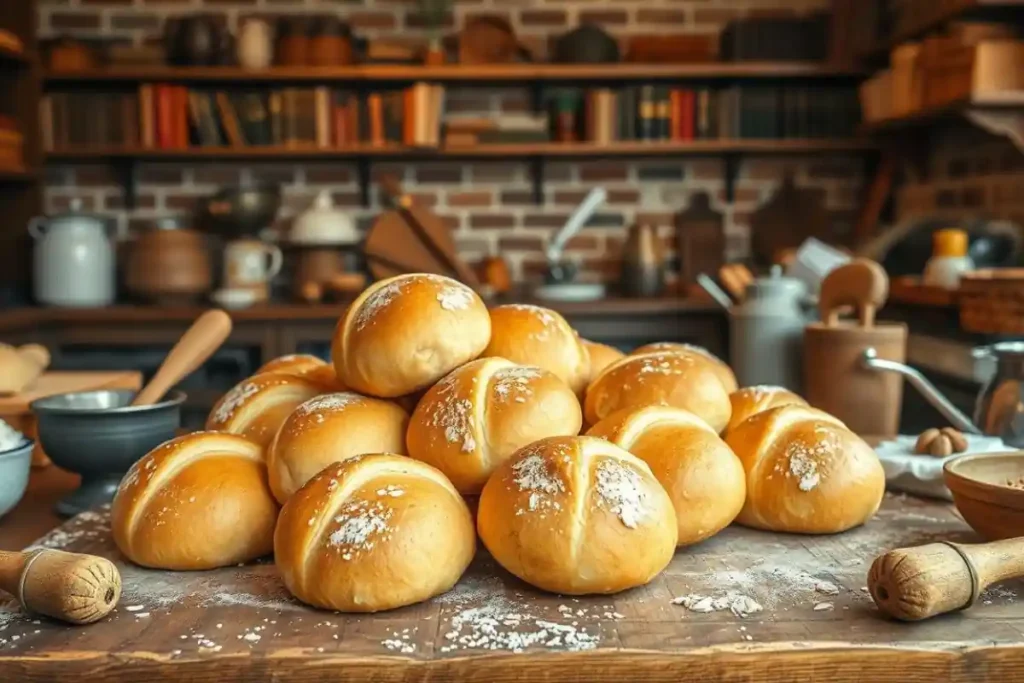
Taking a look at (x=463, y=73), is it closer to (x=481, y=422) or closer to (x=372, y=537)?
(x=481, y=422)

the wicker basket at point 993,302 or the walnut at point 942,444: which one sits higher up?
the wicker basket at point 993,302

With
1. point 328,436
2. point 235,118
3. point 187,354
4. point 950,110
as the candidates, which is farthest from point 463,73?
point 328,436

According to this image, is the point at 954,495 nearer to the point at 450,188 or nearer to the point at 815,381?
the point at 815,381

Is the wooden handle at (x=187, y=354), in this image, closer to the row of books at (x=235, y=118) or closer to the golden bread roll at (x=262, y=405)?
the golden bread roll at (x=262, y=405)

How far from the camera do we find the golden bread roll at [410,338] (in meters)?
0.95

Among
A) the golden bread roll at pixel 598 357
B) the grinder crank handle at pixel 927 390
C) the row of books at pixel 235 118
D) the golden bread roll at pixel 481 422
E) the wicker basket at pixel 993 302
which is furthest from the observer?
the row of books at pixel 235 118

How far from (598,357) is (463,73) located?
2800 millimetres

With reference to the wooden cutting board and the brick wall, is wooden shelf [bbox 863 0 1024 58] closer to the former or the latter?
the brick wall

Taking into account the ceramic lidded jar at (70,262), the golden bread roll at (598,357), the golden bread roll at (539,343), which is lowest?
the ceramic lidded jar at (70,262)

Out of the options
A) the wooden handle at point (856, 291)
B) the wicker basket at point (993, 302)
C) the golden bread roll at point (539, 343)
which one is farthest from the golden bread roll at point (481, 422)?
the wicker basket at point (993, 302)

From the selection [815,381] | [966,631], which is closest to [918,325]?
[815,381]

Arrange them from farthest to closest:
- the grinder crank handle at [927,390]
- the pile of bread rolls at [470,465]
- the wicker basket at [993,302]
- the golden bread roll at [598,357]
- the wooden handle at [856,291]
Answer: the wicker basket at [993,302], the wooden handle at [856,291], the grinder crank handle at [927,390], the golden bread roll at [598,357], the pile of bread rolls at [470,465]

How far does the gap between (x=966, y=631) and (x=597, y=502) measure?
28 centimetres

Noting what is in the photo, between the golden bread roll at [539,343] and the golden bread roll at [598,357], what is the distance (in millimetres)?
11
